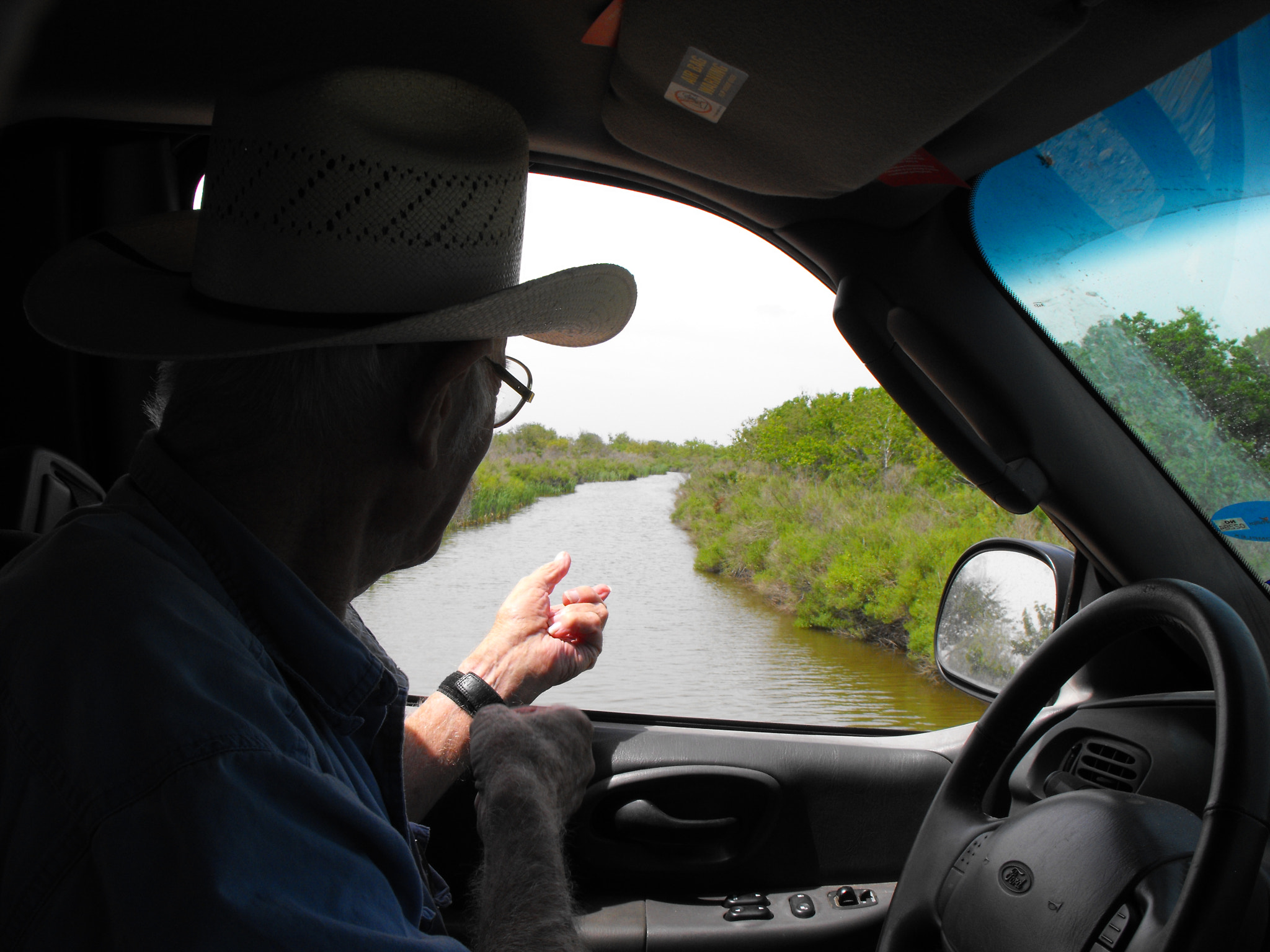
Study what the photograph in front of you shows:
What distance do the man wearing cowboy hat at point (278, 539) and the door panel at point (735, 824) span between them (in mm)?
658

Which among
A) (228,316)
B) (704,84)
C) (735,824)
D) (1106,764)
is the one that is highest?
(704,84)

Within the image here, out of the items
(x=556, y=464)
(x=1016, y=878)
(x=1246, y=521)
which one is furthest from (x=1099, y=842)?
(x=556, y=464)

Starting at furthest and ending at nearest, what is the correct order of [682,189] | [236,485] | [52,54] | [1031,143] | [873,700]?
[873,700], [682,189], [1031,143], [52,54], [236,485]

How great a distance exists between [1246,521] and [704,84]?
131 centimetres

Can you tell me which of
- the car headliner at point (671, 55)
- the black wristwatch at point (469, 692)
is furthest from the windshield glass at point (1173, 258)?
the black wristwatch at point (469, 692)

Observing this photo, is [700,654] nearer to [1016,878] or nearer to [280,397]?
[1016,878]

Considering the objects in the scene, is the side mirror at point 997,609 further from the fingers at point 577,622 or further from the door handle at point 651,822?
the fingers at point 577,622

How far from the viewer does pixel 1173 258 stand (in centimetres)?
176

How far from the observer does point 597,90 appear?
181cm

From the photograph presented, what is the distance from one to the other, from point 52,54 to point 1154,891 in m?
2.23

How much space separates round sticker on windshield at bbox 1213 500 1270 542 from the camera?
5.63 ft

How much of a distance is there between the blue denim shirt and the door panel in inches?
51.5

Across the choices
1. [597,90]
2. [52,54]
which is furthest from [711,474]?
[52,54]

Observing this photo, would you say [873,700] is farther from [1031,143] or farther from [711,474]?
[1031,143]
